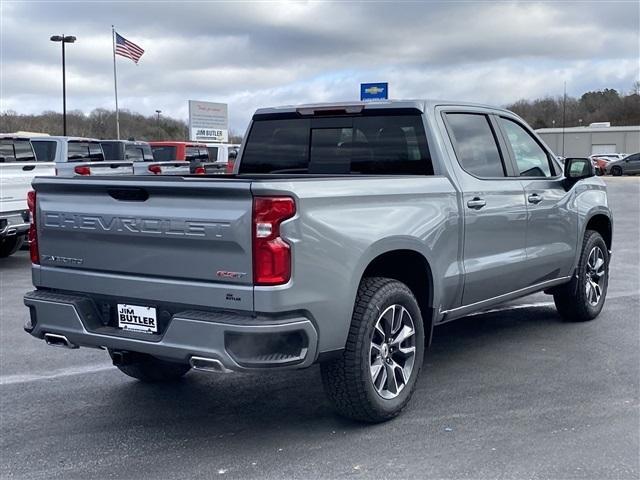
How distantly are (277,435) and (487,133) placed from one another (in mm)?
2887

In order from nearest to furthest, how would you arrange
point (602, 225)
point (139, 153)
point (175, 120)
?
point (602, 225) → point (139, 153) → point (175, 120)

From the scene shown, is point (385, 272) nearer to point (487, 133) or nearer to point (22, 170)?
point (487, 133)

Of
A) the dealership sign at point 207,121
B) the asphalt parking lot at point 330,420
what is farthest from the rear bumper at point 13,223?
the dealership sign at point 207,121

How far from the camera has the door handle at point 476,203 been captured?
17.4 feet

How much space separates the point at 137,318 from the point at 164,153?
61.4ft

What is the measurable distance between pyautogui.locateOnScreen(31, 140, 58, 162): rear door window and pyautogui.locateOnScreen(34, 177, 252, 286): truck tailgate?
1245 cm

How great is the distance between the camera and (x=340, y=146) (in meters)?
5.70

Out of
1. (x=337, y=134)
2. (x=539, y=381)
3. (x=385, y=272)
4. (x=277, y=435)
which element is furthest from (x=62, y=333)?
(x=539, y=381)

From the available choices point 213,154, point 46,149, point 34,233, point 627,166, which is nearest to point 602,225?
point 34,233

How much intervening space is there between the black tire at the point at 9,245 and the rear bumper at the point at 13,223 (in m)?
1.16

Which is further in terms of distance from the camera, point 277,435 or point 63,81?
point 63,81

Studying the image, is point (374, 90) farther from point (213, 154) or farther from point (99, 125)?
point (99, 125)

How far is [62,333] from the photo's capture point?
4.46 m

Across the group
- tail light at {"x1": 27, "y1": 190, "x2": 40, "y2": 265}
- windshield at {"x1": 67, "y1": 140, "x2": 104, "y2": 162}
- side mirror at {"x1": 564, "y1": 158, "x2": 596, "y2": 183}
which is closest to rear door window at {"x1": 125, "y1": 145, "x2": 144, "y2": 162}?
windshield at {"x1": 67, "y1": 140, "x2": 104, "y2": 162}
